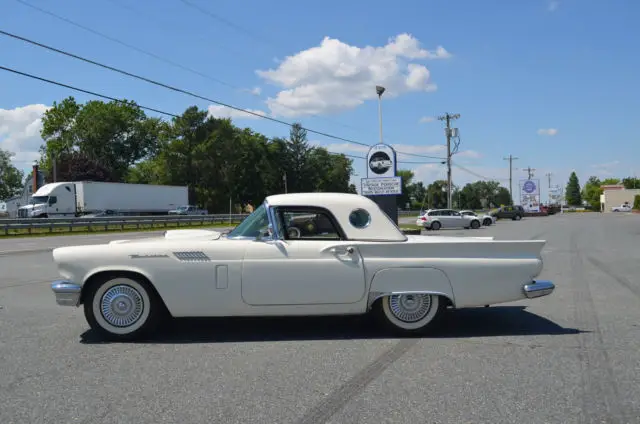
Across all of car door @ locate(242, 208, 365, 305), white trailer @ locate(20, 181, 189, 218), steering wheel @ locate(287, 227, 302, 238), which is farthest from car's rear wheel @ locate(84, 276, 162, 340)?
white trailer @ locate(20, 181, 189, 218)

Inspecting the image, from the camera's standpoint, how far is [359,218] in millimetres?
5871

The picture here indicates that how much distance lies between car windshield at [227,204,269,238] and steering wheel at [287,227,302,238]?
244 millimetres

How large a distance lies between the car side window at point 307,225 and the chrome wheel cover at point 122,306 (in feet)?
5.41

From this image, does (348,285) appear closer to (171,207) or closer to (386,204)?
(386,204)

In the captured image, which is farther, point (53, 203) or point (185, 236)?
point (53, 203)

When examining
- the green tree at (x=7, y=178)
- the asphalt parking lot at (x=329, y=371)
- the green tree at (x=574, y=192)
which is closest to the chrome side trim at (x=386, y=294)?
the asphalt parking lot at (x=329, y=371)

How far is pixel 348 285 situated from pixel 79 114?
86.7m

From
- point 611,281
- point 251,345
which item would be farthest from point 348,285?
point 611,281

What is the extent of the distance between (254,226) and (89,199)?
41887mm

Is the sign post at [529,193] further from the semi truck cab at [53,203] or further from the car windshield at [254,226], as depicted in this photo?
the car windshield at [254,226]

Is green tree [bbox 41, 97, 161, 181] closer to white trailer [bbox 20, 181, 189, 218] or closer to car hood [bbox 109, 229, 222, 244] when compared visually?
white trailer [bbox 20, 181, 189, 218]

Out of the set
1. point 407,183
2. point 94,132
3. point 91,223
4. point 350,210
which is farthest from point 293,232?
point 407,183

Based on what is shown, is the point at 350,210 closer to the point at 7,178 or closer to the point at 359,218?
the point at 359,218

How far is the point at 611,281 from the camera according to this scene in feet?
33.0
